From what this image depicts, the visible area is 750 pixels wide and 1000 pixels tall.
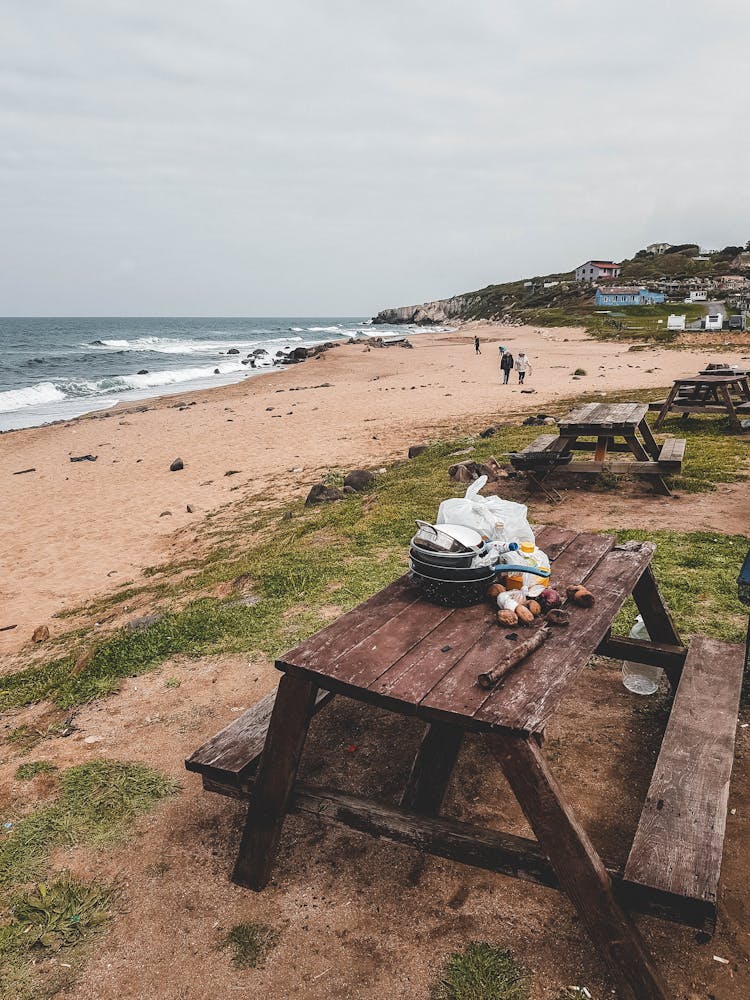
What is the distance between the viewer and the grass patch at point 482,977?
7.75 ft

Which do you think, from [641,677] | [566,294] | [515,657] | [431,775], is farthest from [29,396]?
[566,294]

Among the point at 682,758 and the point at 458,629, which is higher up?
the point at 458,629

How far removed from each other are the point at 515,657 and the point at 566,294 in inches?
3817

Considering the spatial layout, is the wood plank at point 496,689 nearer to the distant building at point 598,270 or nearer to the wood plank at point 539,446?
the wood plank at point 539,446

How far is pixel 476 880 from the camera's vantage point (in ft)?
9.57

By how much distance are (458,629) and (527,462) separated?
5.81m

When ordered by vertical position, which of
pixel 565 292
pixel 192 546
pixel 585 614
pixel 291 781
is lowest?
pixel 192 546

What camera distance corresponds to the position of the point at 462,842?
8.52 feet

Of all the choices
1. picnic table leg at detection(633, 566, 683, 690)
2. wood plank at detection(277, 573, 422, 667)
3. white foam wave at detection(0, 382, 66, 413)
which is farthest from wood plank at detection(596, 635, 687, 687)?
white foam wave at detection(0, 382, 66, 413)

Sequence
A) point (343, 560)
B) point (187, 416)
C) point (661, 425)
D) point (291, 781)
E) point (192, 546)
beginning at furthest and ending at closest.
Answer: point (187, 416), point (661, 425), point (192, 546), point (343, 560), point (291, 781)

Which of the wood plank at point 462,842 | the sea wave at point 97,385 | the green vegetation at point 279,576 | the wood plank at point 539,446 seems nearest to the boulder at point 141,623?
the green vegetation at point 279,576

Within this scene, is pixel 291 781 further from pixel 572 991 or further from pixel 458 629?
pixel 572 991

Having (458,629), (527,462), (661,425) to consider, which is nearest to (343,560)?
(527,462)

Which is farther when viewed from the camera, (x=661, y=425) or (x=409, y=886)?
(x=661, y=425)
